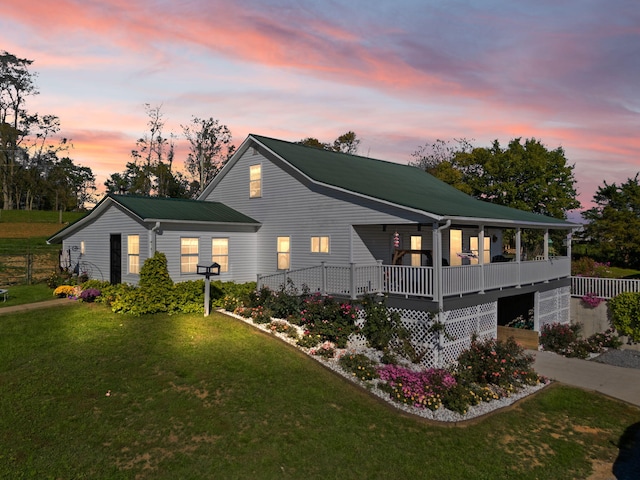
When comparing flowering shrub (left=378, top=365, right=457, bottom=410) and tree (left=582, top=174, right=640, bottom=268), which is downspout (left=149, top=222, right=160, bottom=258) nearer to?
flowering shrub (left=378, top=365, right=457, bottom=410)

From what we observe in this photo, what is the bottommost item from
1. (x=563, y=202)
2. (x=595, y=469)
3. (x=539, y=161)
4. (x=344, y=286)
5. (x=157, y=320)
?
(x=595, y=469)

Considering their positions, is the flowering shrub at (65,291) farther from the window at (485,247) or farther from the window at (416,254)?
the window at (485,247)

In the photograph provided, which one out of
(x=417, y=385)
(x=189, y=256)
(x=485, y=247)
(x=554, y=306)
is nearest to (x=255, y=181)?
(x=189, y=256)

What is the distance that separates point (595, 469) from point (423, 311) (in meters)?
6.27

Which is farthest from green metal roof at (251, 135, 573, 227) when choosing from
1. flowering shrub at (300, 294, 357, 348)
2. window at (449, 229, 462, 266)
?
flowering shrub at (300, 294, 357, 348)

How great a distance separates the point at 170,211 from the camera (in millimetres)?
19781

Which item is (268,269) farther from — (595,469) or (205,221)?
(595,469)

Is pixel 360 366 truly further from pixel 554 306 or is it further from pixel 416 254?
pixel 554 306

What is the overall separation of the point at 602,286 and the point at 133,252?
22.2 metres

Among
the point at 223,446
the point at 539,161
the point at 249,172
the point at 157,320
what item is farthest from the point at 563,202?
the point at 223,446

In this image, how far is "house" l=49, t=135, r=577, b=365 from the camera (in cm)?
1529

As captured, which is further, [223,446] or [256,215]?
[256,215]

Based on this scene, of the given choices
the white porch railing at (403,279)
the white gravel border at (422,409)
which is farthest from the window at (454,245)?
the white gravel border at (422,409)

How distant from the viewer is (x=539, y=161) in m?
39.1
